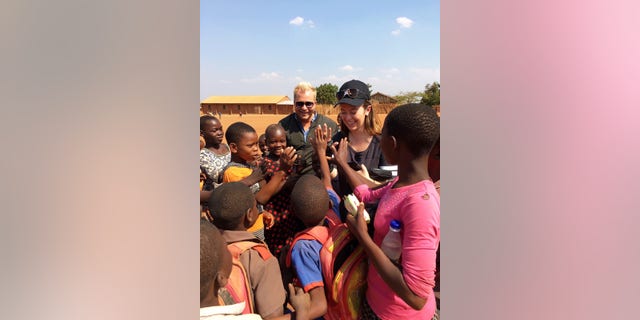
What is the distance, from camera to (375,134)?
7.43ft

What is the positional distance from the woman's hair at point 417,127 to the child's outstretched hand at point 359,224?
24cm

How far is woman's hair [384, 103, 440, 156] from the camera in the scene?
1.41 metres

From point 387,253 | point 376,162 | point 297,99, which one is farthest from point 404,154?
point 297,99

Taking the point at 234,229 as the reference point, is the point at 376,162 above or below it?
above

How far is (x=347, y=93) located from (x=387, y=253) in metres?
0.92

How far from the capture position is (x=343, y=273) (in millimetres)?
1484

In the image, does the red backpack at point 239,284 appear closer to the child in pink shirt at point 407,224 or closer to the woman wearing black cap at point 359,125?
the child in pink shirt at point 407,224

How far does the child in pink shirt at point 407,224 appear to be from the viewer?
1.33 metres

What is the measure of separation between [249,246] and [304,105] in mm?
1169

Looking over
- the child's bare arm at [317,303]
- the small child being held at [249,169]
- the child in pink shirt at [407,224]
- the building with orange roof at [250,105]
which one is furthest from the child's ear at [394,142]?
the building with orange roof at [250,105]

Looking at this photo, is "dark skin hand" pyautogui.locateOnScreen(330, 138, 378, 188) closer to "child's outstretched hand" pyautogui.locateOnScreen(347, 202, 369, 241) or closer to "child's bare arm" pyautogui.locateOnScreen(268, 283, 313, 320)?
"child's outstretched hand" pyautogui.locateOnScreen(347, 202, 369, 241)

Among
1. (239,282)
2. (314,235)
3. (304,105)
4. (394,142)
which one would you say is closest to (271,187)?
(314,235)
